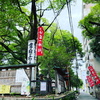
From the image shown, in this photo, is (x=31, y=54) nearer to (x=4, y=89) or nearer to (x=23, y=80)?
(x=23, y=80)

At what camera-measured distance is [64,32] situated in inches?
1012

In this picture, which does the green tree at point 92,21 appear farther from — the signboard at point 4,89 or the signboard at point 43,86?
the signboard at point 4,89

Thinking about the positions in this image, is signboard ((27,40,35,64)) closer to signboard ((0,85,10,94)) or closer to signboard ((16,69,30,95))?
signboard ((16,69,30,95))

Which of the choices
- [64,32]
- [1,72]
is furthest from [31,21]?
[64,32]

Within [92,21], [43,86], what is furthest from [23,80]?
[92,21]

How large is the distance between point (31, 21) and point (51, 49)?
4.22 metres

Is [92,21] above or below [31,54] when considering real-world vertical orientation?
above

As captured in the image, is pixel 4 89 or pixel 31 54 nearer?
pixel 4 89

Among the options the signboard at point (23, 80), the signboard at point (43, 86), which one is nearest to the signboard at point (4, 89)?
the signboard at point (23, 80)

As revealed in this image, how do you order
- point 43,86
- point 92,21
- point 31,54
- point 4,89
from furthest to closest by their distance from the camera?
point 92,21
point 31,54
point 4,89
point 43,86

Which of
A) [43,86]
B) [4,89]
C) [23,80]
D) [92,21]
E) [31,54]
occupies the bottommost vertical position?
[4,89]

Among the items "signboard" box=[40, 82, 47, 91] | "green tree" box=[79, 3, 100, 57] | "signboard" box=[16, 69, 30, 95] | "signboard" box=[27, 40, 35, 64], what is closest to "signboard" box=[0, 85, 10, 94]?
"signboard" box=[16, 69, 30, 95]

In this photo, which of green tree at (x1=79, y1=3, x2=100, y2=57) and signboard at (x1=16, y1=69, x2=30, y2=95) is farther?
green tree at (x1=79, y1=3, x2=100, y2=57)

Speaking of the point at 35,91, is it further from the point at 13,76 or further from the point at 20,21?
the point at 20,21
